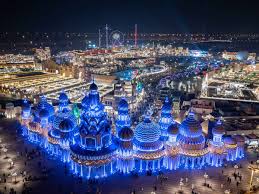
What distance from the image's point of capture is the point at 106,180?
2800cm

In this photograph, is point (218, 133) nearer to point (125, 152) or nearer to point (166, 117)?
point (166, 117)

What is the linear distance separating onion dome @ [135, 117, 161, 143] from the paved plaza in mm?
3350

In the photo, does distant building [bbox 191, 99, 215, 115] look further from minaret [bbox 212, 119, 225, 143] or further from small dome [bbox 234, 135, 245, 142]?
minaret [bbox 212, 119, 225, 143]

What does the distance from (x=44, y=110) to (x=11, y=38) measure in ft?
521

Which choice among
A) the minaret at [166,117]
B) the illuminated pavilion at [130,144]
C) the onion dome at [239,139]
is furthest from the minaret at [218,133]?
the minaret at [166,117]

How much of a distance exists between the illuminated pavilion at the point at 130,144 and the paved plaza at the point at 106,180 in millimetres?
976

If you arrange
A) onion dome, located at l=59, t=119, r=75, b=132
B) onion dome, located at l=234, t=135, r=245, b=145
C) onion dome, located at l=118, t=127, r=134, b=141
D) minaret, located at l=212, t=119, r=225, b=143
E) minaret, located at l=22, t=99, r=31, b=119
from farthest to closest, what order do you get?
minaret, located at l=22, t=99, r=31, b=119, onion dome, located at l=234, t=135, r=245, b=145, onion dome, located at l=59, t=119, r=75, b=132, minaret, located at l=212, t=119, r=225, b=143, onion dome, located at l=118, t=127, r=134, b=141

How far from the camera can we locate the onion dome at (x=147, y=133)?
29.7 metres

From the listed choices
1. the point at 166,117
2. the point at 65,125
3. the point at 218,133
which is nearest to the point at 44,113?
the point at 65,125

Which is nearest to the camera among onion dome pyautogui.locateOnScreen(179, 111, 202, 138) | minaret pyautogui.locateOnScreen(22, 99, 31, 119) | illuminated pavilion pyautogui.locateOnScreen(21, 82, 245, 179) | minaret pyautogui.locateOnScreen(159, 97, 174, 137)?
illuminated pavilion pyautogui.locateOnScreen(21, 82, 245, 179)

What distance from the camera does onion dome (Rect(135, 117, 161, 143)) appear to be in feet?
97.3

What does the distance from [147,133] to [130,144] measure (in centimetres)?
194

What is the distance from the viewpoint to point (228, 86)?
211 ft

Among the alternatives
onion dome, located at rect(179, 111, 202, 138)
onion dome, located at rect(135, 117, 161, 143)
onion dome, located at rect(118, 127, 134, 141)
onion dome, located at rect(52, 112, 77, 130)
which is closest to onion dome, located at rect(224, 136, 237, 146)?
onion dome, located at rect(179, 111, 202, 138)
